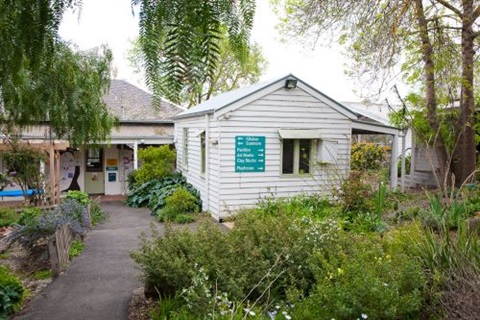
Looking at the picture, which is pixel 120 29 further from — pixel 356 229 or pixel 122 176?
pixel 122 176

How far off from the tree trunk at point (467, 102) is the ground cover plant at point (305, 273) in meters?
3.92

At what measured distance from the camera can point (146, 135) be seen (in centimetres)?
1560

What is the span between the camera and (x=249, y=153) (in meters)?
10.4

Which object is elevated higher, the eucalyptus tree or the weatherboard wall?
the eucalyptus tree

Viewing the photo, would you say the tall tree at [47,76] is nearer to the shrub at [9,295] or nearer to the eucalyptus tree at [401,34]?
the shrub at [9,295]

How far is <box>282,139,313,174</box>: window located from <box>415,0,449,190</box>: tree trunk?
336 centimetres

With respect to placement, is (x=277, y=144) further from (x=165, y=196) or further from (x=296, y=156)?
(x=165, y=196)

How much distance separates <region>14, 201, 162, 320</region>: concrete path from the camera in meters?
4.66

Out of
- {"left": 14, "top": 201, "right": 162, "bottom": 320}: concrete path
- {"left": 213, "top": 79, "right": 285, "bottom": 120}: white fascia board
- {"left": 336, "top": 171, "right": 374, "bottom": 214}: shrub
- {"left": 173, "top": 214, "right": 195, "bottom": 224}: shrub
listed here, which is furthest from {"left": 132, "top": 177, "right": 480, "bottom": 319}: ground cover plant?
{"left": 173, "top": 214, "right": 195, "bottom": 224}: shrub

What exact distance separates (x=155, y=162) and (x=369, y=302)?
12.4 meters

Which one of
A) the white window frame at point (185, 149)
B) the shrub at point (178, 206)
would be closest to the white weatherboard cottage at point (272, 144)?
the shrub at point (178, 206)

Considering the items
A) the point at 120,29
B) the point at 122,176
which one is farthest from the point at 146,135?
the point at 120,29

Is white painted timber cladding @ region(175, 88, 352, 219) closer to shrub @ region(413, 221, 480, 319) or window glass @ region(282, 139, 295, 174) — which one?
window glass @ region(282, 139, 295, 174)

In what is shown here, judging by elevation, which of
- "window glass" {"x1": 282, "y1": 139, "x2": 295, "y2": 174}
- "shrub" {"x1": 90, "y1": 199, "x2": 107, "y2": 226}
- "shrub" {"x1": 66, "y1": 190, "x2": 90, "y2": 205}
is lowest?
"shrub" {"x1": 90, "y1": 199, "x2": 107, "y2": 226}
